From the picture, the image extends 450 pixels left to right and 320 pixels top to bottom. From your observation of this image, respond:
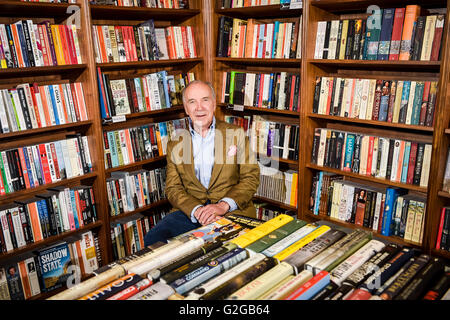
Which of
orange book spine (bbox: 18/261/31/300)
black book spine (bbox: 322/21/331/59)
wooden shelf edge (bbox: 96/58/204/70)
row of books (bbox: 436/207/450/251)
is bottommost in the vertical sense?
orange book spine (bbox: 18/261/31/300)

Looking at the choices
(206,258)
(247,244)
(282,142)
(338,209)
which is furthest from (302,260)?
(282,142)

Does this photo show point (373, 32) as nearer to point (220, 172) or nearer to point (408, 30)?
point (408, 30)

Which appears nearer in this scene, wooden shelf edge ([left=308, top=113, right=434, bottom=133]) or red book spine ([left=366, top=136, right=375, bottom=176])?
wooden shelf edge ([left=308, top=113, right=434, bottom=133])

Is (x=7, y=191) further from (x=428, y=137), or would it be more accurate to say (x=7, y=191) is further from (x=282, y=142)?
(x=428, y=137)


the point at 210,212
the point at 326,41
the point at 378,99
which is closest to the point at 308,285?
the point at 210,212

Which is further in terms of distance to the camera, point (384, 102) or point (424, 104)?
point (384, 102)

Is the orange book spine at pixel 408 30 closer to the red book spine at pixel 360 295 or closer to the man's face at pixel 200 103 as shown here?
the man's face at pixel 200 103

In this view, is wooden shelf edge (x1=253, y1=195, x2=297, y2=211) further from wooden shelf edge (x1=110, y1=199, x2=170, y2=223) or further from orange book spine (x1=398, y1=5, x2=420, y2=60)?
orange book spine (x1=398, y1=5, x2=420, y2=60)

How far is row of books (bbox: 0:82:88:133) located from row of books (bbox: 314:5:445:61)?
1626 mm

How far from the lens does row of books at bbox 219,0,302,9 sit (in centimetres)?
250

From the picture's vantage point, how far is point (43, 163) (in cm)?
236

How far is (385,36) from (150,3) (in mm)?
1623

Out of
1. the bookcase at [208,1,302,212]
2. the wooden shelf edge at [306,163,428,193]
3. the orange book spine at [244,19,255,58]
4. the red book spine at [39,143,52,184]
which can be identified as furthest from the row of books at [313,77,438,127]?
the red book spine at [39,143,52,184]

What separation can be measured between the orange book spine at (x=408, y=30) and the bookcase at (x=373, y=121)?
0.22 ft
